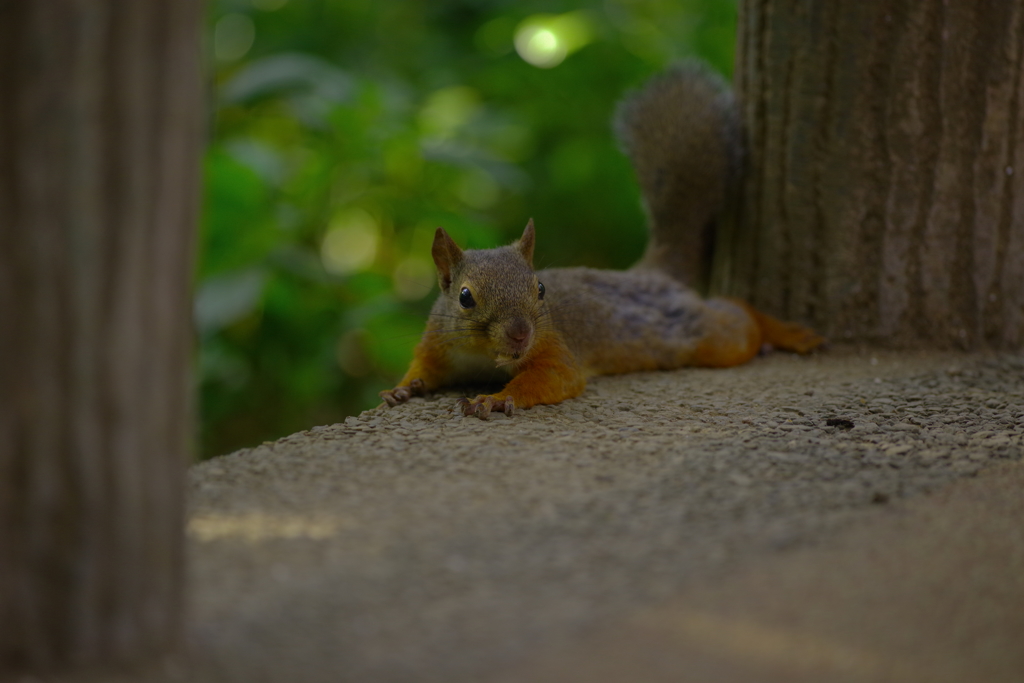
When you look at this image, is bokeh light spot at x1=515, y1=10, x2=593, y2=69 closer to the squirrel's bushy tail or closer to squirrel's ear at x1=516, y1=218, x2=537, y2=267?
the squirrel's bushy tail

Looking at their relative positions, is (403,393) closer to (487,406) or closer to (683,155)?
(487,406)

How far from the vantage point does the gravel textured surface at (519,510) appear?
1.51 m

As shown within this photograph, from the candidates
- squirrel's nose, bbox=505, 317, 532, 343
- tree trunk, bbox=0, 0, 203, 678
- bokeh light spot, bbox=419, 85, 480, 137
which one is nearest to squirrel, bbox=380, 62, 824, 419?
Answer: squirrel's nose, bbox=505, 317, 532, 343

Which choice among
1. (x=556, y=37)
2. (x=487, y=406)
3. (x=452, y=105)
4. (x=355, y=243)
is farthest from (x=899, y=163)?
(x=355, y=243)

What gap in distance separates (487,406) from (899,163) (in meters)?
1.94

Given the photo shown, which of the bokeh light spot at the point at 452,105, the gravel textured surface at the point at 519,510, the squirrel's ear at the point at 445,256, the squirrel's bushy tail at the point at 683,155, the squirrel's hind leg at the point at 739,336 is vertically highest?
the bokeh light spot at the point at 452,105

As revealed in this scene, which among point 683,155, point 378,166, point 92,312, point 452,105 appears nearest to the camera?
point 92,312

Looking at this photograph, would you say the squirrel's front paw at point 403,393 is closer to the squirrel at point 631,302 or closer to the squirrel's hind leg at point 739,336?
the squirrel at point 631,302

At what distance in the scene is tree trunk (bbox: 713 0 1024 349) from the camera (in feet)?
11.4

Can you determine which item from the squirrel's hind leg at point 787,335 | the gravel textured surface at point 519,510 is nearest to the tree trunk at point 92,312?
the gravel textured surface at point 519,510

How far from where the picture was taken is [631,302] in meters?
3.71

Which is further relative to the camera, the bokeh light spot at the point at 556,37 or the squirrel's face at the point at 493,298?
the bokeh light spot at the point at 556,37

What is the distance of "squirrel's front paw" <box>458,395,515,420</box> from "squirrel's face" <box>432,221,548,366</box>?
0.69 ft

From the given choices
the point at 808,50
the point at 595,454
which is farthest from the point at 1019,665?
the point at 808,50
